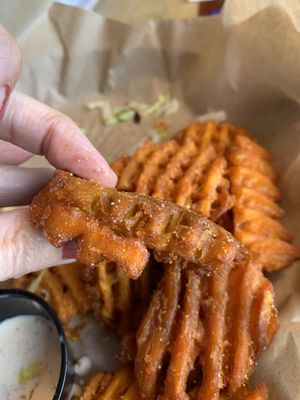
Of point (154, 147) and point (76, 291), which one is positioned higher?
point (154, 147)

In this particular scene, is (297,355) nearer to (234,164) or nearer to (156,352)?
(156,352)

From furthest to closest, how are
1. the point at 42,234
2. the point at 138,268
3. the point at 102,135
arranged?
the point at 102,135, the point at 42,234, the point at 138,268

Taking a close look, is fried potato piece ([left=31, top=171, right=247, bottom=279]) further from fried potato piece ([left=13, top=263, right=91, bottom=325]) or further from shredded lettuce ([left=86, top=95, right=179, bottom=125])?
shredded lettuce ([left=86, top=95, right=179, bottom=125])

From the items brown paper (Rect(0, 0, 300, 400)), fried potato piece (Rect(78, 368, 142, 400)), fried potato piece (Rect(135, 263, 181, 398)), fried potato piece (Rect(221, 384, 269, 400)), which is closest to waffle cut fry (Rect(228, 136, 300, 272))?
brown paper (Rect(0, 0, 300, 400))

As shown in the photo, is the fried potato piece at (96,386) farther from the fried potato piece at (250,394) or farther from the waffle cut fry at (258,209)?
the waffle cut fry at (258,209)

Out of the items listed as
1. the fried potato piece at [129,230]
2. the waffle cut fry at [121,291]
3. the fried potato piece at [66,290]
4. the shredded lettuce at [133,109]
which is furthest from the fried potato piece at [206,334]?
the shredded lettuce at [133,109]

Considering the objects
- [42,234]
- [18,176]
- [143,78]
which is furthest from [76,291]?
[143,78]
